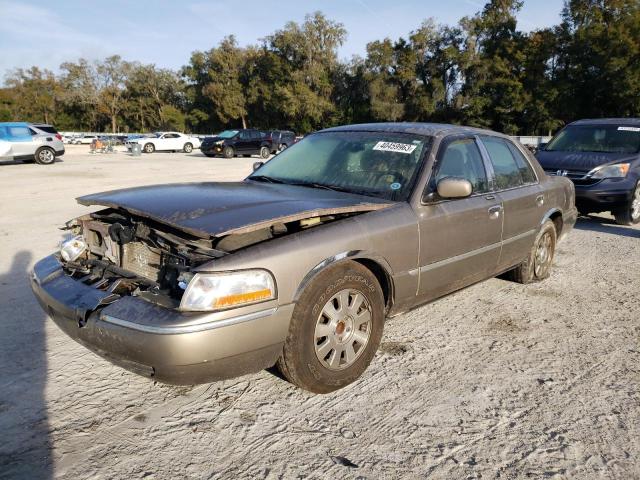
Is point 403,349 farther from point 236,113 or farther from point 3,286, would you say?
point 236,113

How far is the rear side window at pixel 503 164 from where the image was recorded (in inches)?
166

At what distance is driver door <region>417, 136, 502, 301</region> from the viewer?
339 centimetres

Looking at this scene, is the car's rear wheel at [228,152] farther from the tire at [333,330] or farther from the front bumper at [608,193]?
the tire at [333,330]

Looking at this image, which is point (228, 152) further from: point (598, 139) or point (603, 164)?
point (603, 164)

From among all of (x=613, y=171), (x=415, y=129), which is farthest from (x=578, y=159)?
(x=415, y=129)

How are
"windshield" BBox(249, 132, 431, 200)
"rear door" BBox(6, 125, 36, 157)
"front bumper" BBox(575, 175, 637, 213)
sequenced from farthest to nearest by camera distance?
"rear door" BBox(6, 125, 36, 157), "front bumper" BBox(575, 175, 637, 213), "windshield" BBox(249, 132, 431, 200)

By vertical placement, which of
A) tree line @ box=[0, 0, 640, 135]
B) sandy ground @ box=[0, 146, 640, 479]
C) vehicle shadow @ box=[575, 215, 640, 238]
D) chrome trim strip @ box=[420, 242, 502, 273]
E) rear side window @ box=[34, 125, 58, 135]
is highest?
tree line @ box=[0, 0, 640, 135]

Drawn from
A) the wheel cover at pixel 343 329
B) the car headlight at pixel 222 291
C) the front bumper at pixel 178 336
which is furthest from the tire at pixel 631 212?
the car headlight at pixel 222 291

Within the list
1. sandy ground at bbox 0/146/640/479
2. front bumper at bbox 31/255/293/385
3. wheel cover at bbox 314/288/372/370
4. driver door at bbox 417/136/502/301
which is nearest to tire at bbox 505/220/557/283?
sandy ground at bbox 0/146/640/479

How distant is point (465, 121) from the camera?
50.6m

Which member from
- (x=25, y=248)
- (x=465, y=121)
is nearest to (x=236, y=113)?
(x=465, y=121)

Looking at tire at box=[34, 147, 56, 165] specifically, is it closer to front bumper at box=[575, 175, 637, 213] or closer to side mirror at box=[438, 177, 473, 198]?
front bumper at box=[575, 175, 637, 213]

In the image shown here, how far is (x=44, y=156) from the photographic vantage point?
1988cm

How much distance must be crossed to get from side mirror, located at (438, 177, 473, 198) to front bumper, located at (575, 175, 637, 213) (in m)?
5.35
